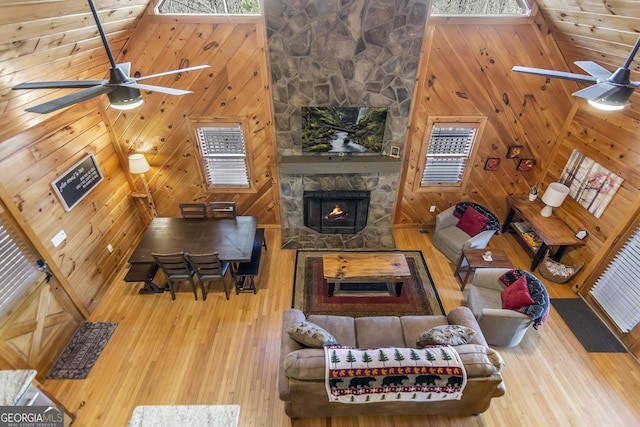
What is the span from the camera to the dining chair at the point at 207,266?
415 centimetres

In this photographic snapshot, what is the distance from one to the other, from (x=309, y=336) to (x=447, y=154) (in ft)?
12.7

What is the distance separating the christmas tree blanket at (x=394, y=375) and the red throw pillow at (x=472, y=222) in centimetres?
283

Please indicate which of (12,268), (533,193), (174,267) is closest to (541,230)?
(533,193)

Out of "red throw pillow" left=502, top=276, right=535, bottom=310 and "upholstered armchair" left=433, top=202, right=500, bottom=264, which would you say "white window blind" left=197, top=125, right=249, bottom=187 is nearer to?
"upholstered armchair" left=433, top=202, right=500, bottom=264

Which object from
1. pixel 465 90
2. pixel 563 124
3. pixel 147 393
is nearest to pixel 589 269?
pixel 563 124

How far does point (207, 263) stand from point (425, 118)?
3.89m

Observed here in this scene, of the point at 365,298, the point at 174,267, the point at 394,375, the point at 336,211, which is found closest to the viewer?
the point at 394,375

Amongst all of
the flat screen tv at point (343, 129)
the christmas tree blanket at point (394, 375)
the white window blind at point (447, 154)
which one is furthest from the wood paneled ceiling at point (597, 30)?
the christmas tree blanket at point (394, 375)

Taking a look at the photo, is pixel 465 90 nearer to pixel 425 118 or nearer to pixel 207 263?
pixel 425 118

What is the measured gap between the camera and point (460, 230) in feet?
17.5

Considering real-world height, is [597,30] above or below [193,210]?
above

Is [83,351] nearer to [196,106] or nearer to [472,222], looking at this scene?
[196,106]

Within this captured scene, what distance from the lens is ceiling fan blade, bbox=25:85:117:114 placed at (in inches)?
74.9

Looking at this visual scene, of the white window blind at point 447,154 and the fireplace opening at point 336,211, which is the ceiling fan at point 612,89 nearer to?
the white window blind at point 447,154
